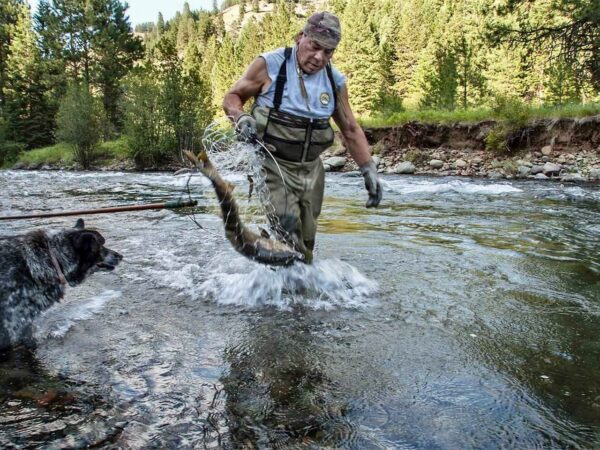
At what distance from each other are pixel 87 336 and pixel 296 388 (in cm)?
216

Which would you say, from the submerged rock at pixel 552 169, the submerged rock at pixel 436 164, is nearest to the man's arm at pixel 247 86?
the submerged rock at pixel 552 169

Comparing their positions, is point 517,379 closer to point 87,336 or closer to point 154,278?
point 87,336

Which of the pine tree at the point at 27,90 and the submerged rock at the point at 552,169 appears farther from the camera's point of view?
the pine tree at the point at 27,90

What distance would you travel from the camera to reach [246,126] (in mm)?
4617

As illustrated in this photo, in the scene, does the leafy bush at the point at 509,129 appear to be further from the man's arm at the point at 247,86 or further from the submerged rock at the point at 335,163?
the man's arm at the point at 247,86

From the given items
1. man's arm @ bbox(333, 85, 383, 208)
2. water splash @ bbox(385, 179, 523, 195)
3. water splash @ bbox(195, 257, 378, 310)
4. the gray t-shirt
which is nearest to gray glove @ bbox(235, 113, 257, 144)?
the gray t-shirt

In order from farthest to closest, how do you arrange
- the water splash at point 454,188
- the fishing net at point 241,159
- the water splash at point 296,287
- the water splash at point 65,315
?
the water splash at point 454,188 < the water splash at point 296,287 < the fishing net at point 241,159 < the water splash at point 65,315

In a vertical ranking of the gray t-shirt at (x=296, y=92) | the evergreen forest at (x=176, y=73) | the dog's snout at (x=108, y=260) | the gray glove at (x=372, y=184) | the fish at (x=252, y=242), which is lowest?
the dog's snout at (x=108, y=260)

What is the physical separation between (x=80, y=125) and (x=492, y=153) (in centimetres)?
3504

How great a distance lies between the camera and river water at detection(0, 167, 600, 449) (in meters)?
2.67

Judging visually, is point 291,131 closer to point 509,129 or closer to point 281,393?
point 281,393

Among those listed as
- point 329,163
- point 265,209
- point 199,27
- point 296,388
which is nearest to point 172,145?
point 329,163

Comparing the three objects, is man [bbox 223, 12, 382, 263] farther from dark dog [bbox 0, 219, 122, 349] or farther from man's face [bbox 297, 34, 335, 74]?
dark dog [bbox 0, 219, 122, 349]

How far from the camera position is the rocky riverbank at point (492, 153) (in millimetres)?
21641
